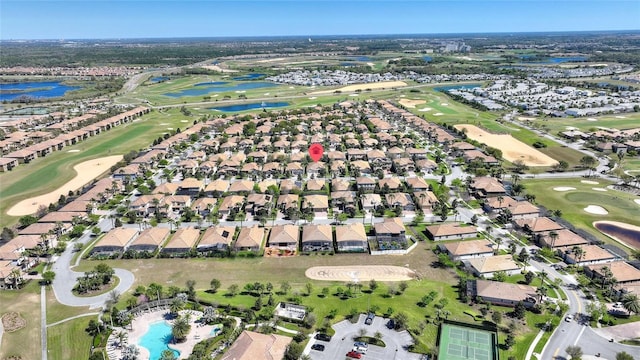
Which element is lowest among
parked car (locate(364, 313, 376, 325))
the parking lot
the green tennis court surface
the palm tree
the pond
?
the green tennis court surface

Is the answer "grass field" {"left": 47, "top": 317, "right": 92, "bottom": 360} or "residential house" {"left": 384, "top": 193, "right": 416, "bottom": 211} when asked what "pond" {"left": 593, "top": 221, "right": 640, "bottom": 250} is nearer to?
"residential house" {"left": 384, "top": 193, "right": 416, "bottom": 211}

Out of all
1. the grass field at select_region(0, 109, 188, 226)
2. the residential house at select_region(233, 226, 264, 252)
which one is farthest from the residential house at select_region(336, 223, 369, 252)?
the grass field at select_region(0, 109, 188, 226)

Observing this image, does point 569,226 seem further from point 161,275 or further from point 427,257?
point 161,275

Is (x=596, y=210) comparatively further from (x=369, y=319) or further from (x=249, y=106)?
(x=249, y=106)


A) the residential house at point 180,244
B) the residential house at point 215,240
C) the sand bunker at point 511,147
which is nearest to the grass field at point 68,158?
the residential house at point 180,244

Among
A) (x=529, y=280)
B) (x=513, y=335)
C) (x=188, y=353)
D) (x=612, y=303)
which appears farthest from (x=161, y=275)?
(x=612, y=303)

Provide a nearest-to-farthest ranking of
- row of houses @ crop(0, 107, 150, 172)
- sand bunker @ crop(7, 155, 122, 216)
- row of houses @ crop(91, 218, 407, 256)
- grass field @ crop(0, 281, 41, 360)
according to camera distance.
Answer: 1. grass field @ crop(0, 281, 41, 360)
2. row of houses @ crop(91, 218, 407, 256)
3. sand bunker @ crop(7, 155, 122, 216)
4. row of houses @ crop(0, 107, 150, 172)

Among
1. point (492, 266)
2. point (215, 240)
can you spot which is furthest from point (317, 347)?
point (492, 266)
